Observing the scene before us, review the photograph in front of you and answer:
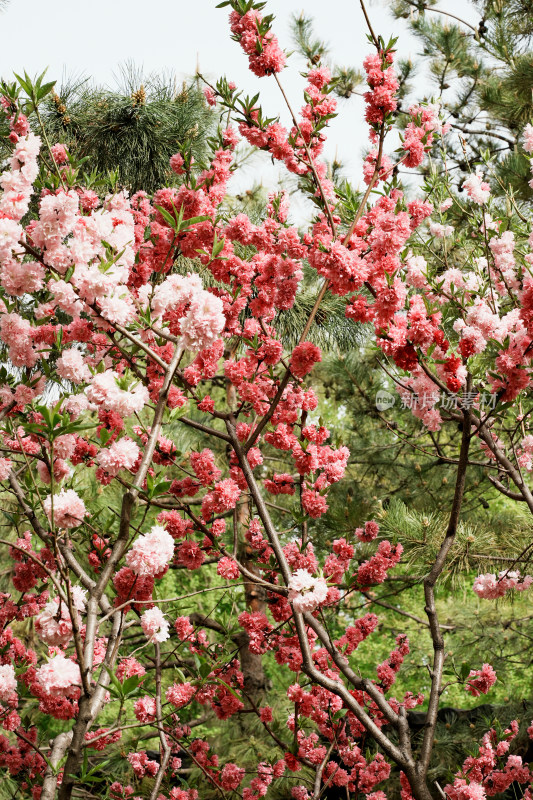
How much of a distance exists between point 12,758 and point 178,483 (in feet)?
5.66

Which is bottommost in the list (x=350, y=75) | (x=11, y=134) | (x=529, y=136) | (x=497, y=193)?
(x=11, y=134)

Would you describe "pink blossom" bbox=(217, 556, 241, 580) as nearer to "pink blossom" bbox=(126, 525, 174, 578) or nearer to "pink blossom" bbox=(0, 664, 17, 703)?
"pink blossom" bbox=(0, 664, 17, 703)

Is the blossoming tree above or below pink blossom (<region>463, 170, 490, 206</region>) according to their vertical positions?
below

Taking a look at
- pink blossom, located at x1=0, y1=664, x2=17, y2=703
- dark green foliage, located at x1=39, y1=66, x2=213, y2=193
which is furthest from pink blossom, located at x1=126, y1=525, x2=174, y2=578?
dark green foliage, located at x1=39, y1=66, x2=213, y2=193

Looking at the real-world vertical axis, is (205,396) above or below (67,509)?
above

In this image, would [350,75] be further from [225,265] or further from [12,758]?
[12,758]

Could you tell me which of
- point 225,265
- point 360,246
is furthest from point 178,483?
point 360,246

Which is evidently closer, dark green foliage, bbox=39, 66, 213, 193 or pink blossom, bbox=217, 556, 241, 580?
pink blossom, bbox=217, 556, 241, 580

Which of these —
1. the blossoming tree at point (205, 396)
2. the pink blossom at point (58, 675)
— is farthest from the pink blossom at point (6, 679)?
the pink blossom at point (58, 675)

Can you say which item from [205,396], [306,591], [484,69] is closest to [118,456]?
[306,591]

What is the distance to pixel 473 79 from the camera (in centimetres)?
683

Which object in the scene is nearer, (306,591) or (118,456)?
(118,456)

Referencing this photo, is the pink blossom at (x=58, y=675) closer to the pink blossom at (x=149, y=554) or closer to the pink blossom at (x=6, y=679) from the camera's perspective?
the pink blossom at (x=149, y=554)

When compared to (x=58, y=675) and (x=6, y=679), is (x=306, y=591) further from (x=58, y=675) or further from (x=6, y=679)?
(x=6, y=679)
